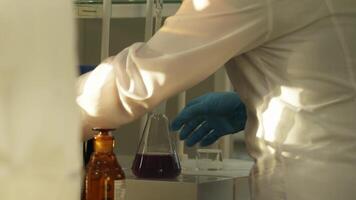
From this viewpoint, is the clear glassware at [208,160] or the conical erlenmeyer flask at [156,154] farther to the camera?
the clear glassware at [208,160]

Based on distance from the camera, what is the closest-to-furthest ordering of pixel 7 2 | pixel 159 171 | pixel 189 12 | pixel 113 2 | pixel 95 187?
1. pixel 7 2
2. pixel 95 187
3. pixel 189 12
4. pixel 159 171
5. pixel 113 2

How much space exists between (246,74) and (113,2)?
2.43 ft

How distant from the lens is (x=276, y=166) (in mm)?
1071

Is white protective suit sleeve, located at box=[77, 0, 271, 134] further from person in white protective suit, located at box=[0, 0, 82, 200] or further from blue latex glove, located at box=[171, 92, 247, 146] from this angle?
person in white protective suit, located at box=[0, 0, 82, 200]

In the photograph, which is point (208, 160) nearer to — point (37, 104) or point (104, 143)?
point (104, 143)

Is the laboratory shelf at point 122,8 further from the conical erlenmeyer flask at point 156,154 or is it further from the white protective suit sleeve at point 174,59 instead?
the white protective suit sleeve at point 174,59

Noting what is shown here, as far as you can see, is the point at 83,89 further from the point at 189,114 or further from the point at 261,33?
the point at 189,114

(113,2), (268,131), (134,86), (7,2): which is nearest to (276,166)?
(268,131)

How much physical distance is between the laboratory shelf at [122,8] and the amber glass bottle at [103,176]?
0.82 metres

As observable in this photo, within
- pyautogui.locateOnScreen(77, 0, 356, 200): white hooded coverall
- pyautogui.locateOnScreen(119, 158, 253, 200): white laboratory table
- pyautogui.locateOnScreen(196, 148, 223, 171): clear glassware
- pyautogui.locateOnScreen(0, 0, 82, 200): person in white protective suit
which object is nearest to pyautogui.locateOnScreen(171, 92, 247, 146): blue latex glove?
pyautogui.locateOnScreen(196, 148, 223, 171): clear glassware

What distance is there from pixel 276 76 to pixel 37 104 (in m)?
0.70

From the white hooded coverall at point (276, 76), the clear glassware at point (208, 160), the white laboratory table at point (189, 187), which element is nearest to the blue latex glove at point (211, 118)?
the clear glassware at point (208, 160)

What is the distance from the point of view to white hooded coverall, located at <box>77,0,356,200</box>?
101cm

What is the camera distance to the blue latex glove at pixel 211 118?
141 cm
